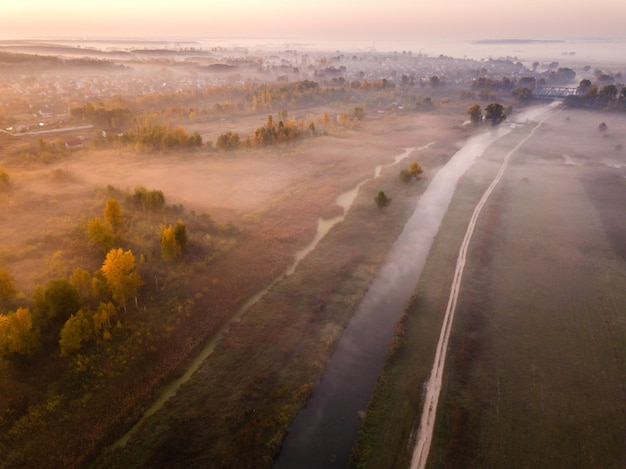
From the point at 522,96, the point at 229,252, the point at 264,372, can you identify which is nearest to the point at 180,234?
the point at 229,252

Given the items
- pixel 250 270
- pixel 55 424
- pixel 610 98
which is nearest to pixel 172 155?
pixel 250 270

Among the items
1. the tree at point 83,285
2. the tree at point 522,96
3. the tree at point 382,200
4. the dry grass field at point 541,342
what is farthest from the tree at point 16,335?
the tree at point 522,96

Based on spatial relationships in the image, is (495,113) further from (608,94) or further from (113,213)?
(113,213)

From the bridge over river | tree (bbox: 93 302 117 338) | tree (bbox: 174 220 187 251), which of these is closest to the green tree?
tree (bbox: 93 302 117 338)

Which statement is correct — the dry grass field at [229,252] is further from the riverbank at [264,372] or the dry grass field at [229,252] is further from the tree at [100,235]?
the tree at [100,235]

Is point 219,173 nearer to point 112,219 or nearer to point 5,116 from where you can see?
point 112,219
